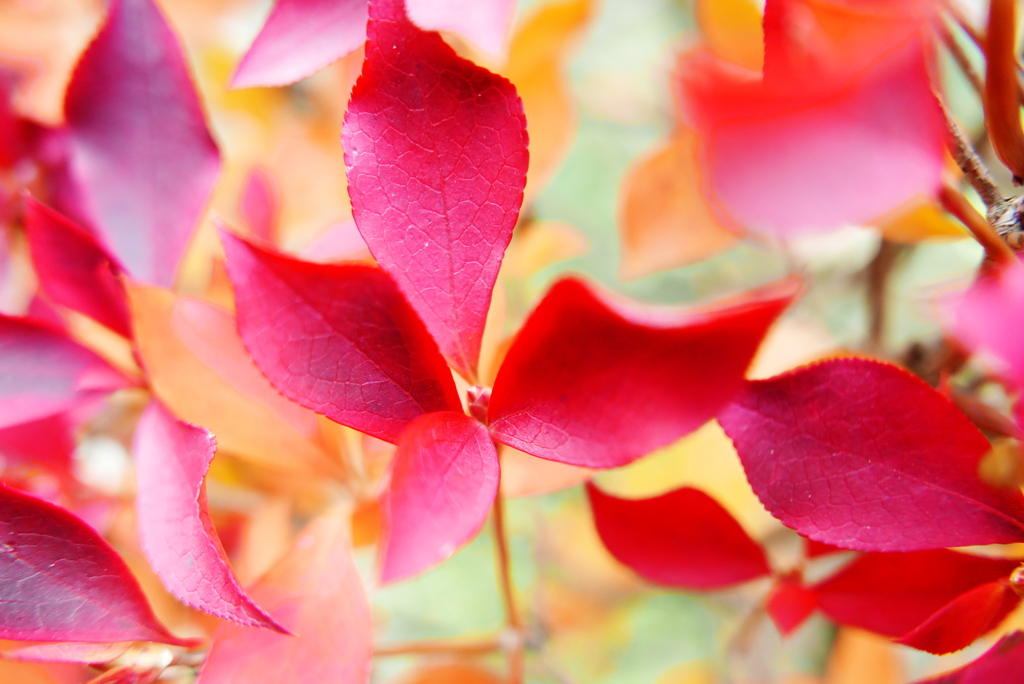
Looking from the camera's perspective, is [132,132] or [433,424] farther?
[132,132]

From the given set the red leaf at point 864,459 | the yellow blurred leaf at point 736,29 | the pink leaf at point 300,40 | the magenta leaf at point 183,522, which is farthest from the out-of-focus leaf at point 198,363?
the yellow blurred leaf at point 736,29

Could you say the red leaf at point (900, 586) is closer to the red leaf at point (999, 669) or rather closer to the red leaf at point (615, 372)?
the red leaf at point (999, 669)

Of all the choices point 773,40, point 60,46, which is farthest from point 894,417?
point 60,46

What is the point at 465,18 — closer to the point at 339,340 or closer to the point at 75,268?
the point at 339,340

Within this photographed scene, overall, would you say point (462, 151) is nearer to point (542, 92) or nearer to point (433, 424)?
point (433, 424)

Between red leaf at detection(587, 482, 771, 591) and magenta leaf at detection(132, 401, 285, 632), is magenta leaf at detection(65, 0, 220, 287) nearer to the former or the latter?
magenta leaf at detection(132, 401, 285, 632)

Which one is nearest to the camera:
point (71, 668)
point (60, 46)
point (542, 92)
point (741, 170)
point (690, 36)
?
point (741, 170)
